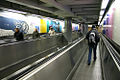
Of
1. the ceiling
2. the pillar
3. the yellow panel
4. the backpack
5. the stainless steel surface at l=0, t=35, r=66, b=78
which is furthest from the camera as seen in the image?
the yellow panel

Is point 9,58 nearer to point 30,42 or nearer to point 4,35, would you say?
point 30,42

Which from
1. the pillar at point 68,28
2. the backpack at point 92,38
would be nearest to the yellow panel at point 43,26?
the pillar at point 68,28

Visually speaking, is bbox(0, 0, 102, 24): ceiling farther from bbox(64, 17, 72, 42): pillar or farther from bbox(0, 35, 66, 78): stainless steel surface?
bbox(64, 17, 72, 42): pillar

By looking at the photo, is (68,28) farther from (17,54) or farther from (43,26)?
(17,54)

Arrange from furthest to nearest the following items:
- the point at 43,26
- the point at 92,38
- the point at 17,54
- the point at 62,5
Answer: the point at 43,26 < the point at 62,5 < the point at 92,38 < the point at 17,54

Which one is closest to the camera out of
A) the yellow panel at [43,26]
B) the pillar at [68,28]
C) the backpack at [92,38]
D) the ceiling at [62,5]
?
the ceiling at [62,5]

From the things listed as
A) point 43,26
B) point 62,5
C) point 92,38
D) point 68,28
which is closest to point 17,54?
point 62,5

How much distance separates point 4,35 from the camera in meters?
7.12

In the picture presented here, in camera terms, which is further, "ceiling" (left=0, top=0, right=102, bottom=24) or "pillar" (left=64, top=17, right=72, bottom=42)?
"pillar" (left=64, top=17, right=72, bottom=42)

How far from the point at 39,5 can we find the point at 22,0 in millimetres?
1152

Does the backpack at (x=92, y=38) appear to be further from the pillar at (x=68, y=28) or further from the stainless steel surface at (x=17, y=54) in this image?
the pillar at (x=68, y=28)

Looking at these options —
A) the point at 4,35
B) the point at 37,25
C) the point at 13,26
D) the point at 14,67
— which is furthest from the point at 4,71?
the point at 37,25

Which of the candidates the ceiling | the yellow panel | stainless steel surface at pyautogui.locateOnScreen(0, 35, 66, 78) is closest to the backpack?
the ceiling

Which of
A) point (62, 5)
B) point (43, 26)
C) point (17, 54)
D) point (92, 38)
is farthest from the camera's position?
point (43, 26)
